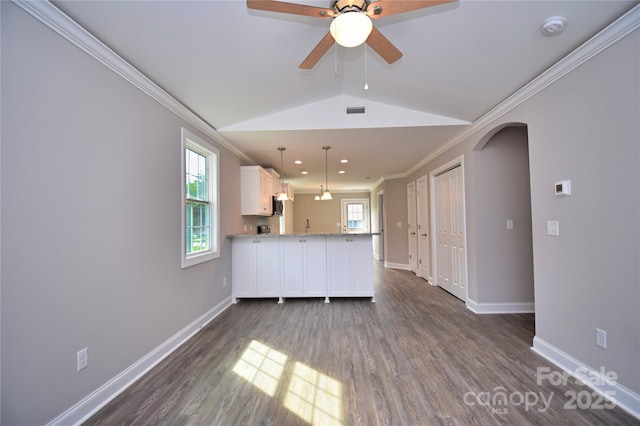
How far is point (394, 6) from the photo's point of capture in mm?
1408

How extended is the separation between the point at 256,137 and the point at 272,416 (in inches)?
124

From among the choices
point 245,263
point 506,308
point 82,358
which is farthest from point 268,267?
point 506,308

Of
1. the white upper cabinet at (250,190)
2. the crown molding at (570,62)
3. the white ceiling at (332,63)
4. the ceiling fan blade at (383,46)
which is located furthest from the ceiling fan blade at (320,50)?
the white upper cabinet at (250,190)

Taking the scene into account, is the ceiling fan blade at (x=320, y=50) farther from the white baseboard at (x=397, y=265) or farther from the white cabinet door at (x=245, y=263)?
the white baseboard at (x=397, y=265)

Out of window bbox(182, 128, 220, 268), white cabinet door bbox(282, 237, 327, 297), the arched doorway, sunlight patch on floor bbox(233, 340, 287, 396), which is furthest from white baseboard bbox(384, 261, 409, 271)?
sunlight patch on floor bbox(233, 340, 287, 396)

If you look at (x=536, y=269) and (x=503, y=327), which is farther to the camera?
(x=503, y=327)

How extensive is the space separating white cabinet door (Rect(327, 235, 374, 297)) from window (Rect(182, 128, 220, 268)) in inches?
66.4

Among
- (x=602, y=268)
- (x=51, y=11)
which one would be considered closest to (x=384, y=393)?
(x=602, y=268)

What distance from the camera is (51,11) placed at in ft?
4.95

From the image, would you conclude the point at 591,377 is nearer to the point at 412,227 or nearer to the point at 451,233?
the point at 451,233

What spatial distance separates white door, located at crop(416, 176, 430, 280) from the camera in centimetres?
545

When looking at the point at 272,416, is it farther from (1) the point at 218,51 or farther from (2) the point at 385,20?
(2) the point at 385,20

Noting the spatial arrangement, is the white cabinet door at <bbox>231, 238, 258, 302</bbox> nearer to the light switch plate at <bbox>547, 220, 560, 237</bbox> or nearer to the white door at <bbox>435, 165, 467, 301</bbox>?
the white door at <bbox>435, 165, 467, 301</bbox>

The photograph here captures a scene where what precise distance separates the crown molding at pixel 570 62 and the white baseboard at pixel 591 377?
226 centimetres
